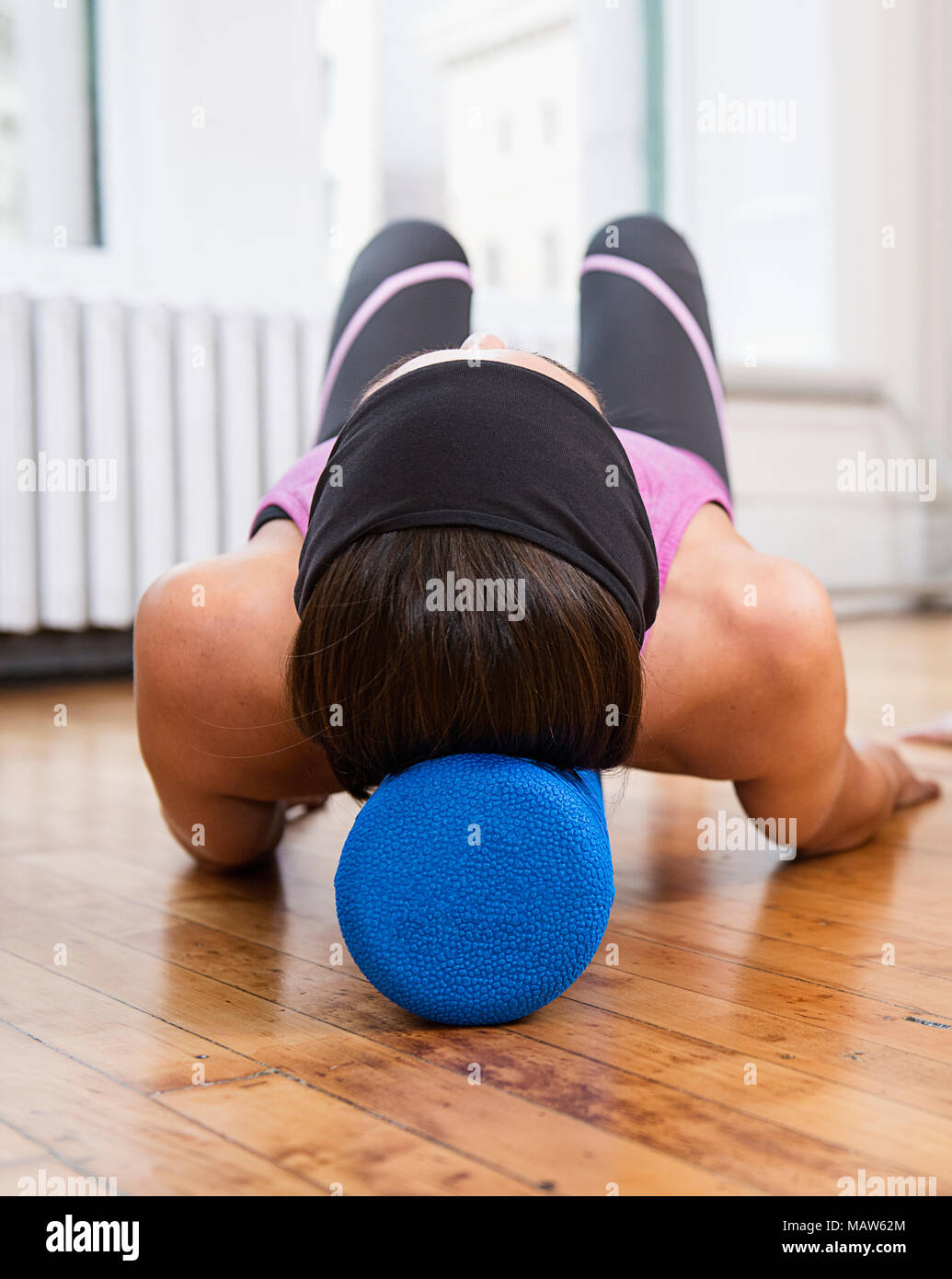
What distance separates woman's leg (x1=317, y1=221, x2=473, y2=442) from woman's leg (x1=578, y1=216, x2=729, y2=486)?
0.47 ft

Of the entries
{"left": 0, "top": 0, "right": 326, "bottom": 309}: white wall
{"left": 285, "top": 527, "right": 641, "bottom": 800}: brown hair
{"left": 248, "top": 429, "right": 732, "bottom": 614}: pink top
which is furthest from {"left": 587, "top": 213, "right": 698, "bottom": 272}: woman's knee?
{"left": 0, "top": 0, "right": 326, "bottom": 309}: white wall

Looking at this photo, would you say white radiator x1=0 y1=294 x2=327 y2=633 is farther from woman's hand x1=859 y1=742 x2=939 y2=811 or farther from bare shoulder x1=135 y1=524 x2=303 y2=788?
bare shoulder x1=135 y1=524 x2=303 y2=788

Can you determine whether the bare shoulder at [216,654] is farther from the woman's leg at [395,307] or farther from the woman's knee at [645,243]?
the woman's knee at [645,243]

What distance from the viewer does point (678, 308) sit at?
1378 millimetres

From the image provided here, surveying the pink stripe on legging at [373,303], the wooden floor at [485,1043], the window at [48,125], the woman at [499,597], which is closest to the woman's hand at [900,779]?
the woman at [499,597]

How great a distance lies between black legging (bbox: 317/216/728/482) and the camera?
131 cm

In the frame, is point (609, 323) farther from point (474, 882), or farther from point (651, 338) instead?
point (474, 882)

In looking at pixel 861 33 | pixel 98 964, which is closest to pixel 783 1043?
pixel 98 964

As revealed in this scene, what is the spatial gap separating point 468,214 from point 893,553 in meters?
1.60

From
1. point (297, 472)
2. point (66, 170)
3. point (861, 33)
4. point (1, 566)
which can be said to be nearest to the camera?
point (297, 472)

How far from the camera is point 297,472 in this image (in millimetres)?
1069

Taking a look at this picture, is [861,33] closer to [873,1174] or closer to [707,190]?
[707,190]

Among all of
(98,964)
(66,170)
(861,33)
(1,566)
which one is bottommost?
(98,964)

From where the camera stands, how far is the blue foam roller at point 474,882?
0.71 metres
